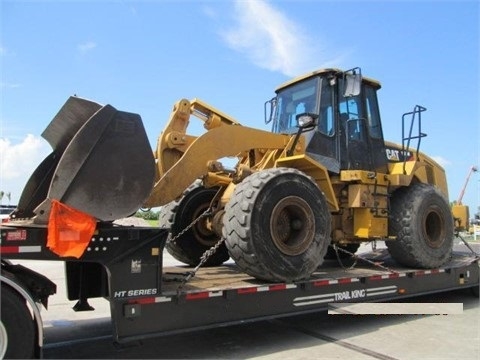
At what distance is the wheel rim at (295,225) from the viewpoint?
6005 mm

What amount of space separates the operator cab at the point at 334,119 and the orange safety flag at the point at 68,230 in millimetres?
3819

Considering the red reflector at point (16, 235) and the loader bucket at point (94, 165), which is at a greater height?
the loader bucket at point (94, 165)

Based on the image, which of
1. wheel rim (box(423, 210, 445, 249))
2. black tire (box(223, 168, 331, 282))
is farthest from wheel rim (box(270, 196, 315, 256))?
wheel rim (box(423, 210, 445, 249))

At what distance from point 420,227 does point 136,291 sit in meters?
4.92

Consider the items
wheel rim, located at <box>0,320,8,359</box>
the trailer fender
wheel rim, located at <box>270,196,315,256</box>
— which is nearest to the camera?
wheel rim, located at <box>0,320,8,359</box>

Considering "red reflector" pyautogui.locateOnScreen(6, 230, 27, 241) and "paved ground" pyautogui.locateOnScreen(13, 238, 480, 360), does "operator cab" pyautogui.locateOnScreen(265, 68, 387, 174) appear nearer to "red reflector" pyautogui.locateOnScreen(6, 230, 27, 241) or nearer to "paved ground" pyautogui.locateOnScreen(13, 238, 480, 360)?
"paved ground" pyautogui.locateOnScreen(13, 238, 480, 360)

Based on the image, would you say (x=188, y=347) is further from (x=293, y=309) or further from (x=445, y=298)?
(x=445, y=298)

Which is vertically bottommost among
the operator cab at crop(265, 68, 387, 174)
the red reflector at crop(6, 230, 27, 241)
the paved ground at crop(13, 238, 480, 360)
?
the paved ground at crop(13, 238, 480, 360)

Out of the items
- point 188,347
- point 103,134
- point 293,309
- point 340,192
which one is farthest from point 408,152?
point 103,134

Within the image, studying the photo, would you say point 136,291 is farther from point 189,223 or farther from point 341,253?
point 341,253

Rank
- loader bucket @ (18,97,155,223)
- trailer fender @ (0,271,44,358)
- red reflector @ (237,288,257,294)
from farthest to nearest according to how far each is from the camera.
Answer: red reflector @ (237,288,257,294) < loader bucket @ (18,97,155,223) < trailer fender @ (0,271,44,358)

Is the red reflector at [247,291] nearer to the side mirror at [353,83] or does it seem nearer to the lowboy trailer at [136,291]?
the lowboy trailer at [136,291]

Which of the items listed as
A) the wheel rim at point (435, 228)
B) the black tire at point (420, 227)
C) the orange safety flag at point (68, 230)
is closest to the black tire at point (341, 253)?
the black tire at point (420, 227)

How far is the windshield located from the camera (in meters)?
7.78
